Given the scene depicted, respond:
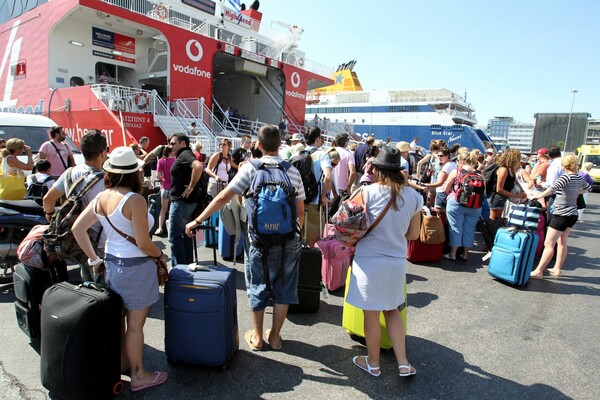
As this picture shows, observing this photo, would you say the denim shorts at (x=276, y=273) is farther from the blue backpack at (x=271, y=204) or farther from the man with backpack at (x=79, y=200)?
the man with backpack at (x=79, y=200)

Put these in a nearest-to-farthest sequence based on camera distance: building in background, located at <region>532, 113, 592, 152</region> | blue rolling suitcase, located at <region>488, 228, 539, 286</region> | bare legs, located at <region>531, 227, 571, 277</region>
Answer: blue rolling suitcase, located at <region>488, 228, 539, 286</region> → bare legs, located at <region>531, 227, 571, 277</region> → building in background, located at <region>532, 113, 592, 152</region>

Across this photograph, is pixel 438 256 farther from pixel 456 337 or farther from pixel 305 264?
pixel 305 264

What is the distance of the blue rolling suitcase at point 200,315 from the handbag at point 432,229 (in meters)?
3.63

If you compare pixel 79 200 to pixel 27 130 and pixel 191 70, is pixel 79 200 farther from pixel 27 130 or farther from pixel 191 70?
pixel 191 70

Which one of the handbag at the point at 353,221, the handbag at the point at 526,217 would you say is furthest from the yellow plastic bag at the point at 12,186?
the handbag at the point at 526,217

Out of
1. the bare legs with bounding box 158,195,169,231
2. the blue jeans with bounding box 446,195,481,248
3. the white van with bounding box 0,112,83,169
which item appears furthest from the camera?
the white van with bounding box 0,112,83,169

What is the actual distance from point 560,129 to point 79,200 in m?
36.3

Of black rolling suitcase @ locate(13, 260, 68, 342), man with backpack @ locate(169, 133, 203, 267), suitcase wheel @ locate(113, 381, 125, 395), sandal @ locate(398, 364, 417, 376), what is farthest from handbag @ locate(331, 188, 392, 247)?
black rolling suitcase @ locate(13, 260, 68, 342)

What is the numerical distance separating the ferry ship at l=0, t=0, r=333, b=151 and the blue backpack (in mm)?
11022

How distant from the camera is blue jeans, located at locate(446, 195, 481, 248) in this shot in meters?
5.70

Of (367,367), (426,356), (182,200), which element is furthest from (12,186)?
(426,356)

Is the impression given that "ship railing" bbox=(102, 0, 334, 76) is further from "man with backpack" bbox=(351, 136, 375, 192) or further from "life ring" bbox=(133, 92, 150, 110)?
"man with backpack" bbox=(351, 136, 375, 192)

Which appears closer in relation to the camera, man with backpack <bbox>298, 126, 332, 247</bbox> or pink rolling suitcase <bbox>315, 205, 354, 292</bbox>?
pink rolling suitcase <bbox>315, 205, 354, 292</bbox>

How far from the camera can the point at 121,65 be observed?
17.1 m
